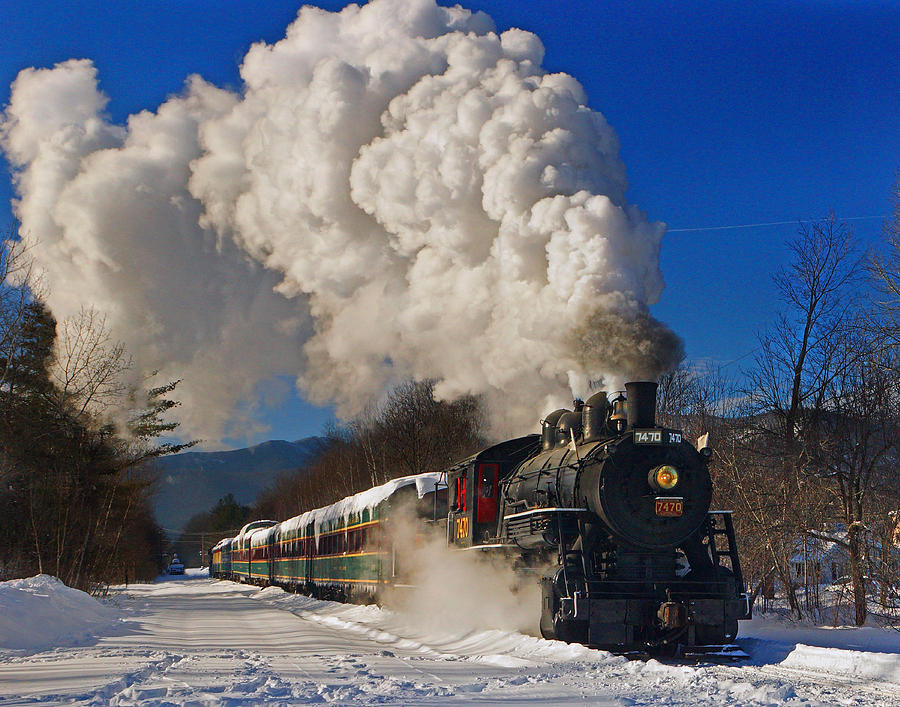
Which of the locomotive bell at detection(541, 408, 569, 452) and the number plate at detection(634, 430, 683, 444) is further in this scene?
the locomotive bell at detection(541, 408, 569, 452)

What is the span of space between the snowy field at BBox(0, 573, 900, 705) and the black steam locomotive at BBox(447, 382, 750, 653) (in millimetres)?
Result: 530

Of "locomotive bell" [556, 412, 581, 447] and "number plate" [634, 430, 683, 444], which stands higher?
"locomotive bell" [556, 412, 581, 447]

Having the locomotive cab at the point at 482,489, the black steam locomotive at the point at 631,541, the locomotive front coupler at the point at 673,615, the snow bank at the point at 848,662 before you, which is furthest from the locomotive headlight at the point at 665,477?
the locomotive cab at the point at 482,489

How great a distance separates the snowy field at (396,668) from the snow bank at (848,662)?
13 millimetres

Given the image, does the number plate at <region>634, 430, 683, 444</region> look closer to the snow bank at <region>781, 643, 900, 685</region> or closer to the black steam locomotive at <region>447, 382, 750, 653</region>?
the black steam locomotive at <region>447, 382, 750, 653</region>

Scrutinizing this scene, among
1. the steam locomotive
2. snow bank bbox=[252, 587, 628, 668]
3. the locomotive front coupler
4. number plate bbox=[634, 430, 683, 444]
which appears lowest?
snow bank bbox=[252, 587, 628, 668]

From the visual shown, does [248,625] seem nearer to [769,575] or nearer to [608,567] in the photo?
[608,567]

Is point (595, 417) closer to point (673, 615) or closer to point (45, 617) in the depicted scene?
point (673, 615)

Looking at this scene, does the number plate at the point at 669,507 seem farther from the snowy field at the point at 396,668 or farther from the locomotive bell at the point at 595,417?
the snowy field at the point at 396,668

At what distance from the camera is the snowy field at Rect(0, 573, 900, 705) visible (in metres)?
6.92

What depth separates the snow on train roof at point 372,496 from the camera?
18109mm

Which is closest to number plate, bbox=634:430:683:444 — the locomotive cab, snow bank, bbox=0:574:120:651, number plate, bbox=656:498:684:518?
number plate, bbox=656:498:684:518

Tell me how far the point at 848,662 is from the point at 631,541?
9.40 feet

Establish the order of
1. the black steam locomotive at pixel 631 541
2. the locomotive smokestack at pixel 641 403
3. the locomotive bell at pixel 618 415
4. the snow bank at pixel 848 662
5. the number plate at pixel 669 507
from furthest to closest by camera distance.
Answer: the locomotive bell at pixel 618 415, the locomotive smokestack at pixel 641 403, the number plate at pixel 669 507, the black steam locomotive at pixel 631 541, the snow bank at pixel 848 662
